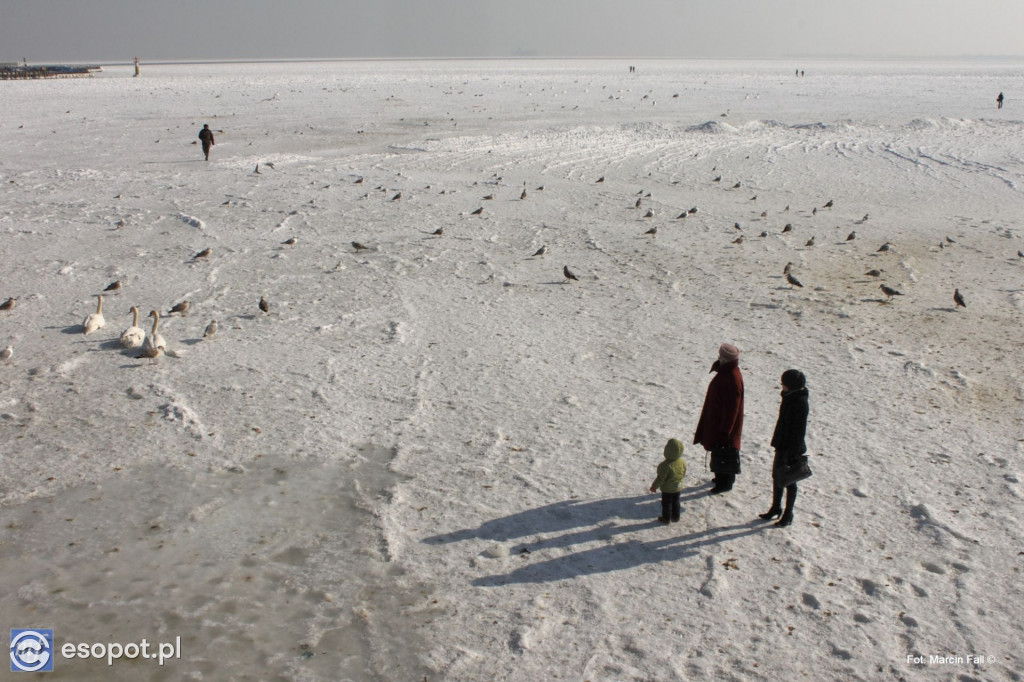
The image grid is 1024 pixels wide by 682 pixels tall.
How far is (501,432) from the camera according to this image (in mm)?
6977

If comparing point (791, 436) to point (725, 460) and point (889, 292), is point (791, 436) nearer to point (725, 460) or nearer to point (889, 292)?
point (725, 460)

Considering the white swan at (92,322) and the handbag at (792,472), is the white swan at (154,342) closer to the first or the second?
the white swan at (92,322)

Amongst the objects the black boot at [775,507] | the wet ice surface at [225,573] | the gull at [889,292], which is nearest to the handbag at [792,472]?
the black boot at [775,507]

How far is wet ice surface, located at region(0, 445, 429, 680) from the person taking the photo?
432 cm

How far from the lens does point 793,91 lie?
159 feet

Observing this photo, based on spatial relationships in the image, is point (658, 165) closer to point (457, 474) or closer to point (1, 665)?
point (457, 474)

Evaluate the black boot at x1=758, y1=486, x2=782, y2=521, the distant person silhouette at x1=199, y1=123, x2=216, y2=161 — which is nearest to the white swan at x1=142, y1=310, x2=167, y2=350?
the black boot at x1=758, y1=486, x2=782, y2=521

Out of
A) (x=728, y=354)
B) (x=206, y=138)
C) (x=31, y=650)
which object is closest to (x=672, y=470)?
(x=728, y=354)

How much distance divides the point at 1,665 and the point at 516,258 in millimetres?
9606

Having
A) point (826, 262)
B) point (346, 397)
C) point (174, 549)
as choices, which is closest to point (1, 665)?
point (174, 549)

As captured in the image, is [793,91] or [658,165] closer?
[658,165]

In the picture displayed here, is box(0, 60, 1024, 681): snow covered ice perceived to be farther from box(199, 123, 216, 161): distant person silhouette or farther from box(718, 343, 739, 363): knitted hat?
box(199, 123, 216, 161): distant person silhouette

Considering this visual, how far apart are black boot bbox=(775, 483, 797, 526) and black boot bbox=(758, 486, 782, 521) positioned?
5 cm

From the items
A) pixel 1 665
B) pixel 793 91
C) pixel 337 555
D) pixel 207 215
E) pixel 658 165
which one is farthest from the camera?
pixel 793 91
